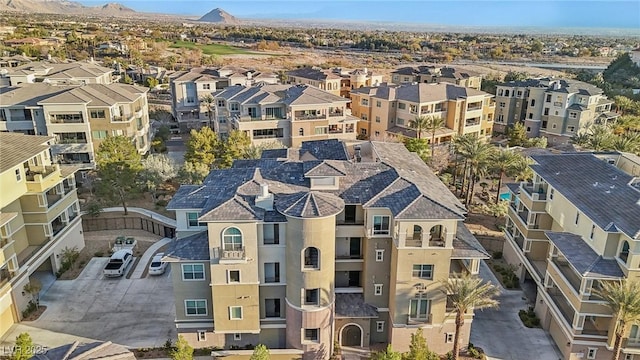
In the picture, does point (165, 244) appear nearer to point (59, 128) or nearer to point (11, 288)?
point (11, 288)

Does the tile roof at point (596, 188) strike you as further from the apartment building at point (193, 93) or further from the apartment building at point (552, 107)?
the apartment building at point (193, 93)

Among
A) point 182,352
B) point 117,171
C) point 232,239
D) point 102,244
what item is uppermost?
point 232,239

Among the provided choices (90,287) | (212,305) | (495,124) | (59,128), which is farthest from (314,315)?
(495,124)

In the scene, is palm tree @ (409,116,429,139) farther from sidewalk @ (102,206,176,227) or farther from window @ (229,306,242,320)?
window @ (229,306,242,320)

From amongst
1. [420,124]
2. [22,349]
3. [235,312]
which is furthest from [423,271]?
[420,124]

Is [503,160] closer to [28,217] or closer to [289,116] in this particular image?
[289,116]
